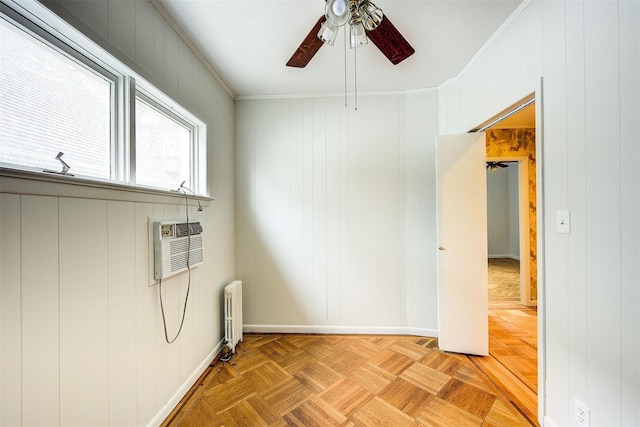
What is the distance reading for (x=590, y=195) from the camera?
3.62 feet

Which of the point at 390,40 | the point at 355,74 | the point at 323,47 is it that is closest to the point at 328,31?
the point at 390,40

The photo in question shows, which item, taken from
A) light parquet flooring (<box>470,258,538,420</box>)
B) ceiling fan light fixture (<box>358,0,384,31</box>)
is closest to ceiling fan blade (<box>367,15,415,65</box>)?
ceiling fan light fixture (<box>358,0,384,31</box>)

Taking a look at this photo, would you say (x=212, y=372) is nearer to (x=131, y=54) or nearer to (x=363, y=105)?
(x=131, y=54)

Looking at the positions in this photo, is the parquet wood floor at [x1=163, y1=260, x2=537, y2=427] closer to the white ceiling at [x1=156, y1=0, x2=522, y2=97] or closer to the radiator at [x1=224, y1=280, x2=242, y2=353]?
the radiator at [x1=224, y1=280, x2=242, y2=353]

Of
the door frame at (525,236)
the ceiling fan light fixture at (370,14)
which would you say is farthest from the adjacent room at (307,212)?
the door frame at (525,236)

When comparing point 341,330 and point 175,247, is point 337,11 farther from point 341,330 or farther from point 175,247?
point 341,330

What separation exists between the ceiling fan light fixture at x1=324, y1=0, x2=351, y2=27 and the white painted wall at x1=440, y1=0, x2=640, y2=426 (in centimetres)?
115

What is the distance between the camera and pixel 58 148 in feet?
3.20

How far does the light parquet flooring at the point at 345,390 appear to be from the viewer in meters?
1.45

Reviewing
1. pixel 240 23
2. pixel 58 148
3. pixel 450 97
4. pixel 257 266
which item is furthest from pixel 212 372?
pixel 450 97

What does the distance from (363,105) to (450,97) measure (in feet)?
2.74

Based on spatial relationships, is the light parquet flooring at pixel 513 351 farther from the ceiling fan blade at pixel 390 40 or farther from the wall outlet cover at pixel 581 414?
the ceiling fan blade at pixel 390 40

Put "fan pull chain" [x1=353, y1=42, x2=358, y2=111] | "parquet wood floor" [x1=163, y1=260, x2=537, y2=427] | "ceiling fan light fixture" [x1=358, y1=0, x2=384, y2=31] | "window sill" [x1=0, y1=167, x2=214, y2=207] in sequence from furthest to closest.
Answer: "fan pull chain" [x1=353, y1=42, x2=358, y2=111], "parquet wood floor" [x1=163, y1=260, x2=537, y2=427], "ceiling fan light fixture" [x1=358, y1=0, x2=384, y2=31], "window sill" [x1=0, y1=167, x2=214, y2=207]

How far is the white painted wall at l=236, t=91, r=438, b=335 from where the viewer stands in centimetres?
243
